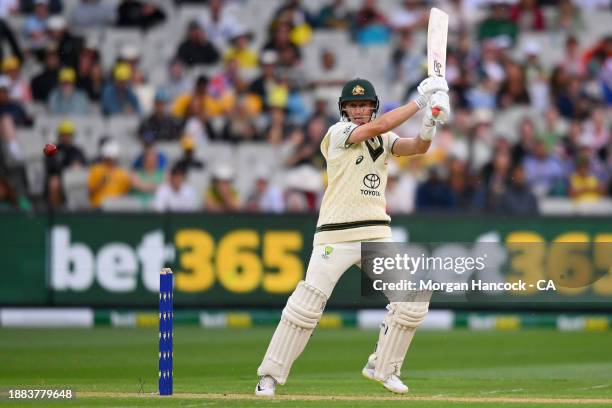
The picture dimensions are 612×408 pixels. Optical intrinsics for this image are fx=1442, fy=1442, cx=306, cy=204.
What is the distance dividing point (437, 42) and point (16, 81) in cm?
1205

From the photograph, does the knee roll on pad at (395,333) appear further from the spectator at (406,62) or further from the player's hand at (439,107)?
the spectator at (406,62)

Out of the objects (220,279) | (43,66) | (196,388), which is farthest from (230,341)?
(43,66)

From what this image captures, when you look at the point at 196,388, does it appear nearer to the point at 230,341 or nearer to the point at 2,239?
the point at 230,341

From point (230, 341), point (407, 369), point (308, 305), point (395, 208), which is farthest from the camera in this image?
point (395, 208)

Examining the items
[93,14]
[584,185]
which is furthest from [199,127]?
[584,185]

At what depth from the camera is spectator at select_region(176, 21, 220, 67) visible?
67.7 ft

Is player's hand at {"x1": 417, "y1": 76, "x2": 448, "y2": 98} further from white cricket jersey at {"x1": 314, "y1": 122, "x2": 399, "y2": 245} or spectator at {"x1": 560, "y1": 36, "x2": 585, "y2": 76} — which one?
spectator at {"x1": 560, "y1": 36, "x2": 585, "y2": 76}

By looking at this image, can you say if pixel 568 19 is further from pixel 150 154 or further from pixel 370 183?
pixel 370 183

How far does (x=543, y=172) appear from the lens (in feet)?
61.1

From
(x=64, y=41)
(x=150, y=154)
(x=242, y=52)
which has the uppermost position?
(x=64, y=41)

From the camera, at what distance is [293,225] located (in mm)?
16734

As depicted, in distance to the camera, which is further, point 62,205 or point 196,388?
point 62,205

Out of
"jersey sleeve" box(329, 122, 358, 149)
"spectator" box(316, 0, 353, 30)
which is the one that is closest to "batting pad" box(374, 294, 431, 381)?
"jersey sleeve" box(329, 122, 358, 149)

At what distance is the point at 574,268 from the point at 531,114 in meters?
4.38
